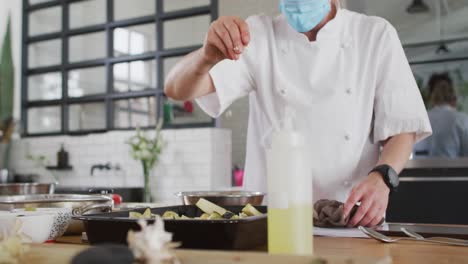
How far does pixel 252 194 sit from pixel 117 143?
3.53 meters

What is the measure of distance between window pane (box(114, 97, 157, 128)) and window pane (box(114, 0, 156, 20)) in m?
0.81

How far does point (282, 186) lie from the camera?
0.69 metres

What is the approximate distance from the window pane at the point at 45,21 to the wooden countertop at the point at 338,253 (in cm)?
472

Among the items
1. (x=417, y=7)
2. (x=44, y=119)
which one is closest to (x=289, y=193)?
(x=417, y=7)

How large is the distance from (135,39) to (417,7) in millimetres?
2539

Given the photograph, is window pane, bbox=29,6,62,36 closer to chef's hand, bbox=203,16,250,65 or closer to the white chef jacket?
the white chef jacket

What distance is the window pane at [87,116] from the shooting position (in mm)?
5009

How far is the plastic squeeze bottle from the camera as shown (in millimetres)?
683

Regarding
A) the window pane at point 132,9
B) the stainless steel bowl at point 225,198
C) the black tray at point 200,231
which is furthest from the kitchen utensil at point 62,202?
the window pane at point 132,9

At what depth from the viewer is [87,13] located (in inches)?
204

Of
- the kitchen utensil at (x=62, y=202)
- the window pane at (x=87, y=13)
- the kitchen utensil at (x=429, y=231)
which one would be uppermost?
the window pane at (x=87, y=13)

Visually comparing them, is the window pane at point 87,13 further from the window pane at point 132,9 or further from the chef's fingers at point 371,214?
the chef's fingers at point 371,214

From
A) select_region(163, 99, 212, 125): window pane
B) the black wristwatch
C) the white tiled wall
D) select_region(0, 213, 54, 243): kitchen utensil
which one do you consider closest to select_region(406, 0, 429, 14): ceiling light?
the white tiled wall

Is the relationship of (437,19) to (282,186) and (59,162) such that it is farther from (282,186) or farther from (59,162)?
(59,162)
